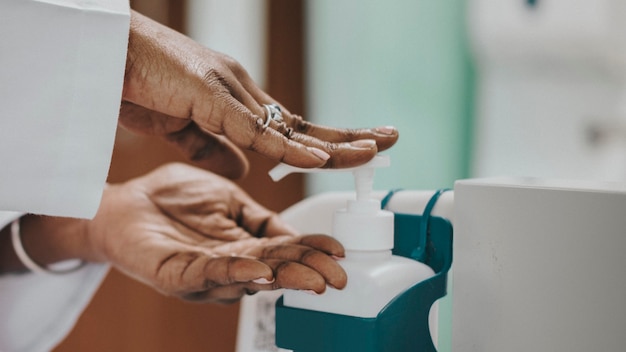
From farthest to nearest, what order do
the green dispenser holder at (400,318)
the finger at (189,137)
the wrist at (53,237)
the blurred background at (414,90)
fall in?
1. the blurred background at (414,90)
2. the wrist at (53,237)
3. the finger at (189,137)
4. the green dispenser holder at (400,318)

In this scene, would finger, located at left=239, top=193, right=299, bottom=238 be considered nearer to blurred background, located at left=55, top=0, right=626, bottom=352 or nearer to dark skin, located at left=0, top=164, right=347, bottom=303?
dark skin, located at left=0, top=164, right=347, bottom=303

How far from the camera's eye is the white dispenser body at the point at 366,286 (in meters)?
0.35

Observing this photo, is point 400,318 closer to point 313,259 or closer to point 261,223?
point 313,259

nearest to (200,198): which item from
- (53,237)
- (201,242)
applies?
(201,242)

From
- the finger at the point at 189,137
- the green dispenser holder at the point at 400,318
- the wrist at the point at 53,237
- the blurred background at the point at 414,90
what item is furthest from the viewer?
the blurred background at the point at 414,90

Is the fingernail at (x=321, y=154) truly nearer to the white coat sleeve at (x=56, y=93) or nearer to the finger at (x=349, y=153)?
the finger at (x=349, y=153)

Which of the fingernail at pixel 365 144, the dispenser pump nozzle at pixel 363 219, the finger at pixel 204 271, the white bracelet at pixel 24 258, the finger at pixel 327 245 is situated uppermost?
the fingernail at pixel 365 144

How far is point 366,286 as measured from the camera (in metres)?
0.35

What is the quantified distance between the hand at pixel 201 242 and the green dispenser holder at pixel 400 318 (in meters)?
0.02

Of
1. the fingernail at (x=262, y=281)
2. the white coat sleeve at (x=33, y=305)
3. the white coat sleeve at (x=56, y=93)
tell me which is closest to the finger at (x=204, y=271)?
the fingernail at (x=262, y=281)

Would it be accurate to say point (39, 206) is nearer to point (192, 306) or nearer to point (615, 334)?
point (615, 334)

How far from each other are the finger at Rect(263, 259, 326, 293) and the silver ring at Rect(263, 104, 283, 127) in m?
0.09

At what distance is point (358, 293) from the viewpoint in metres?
0.35

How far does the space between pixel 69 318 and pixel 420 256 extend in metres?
0.42
